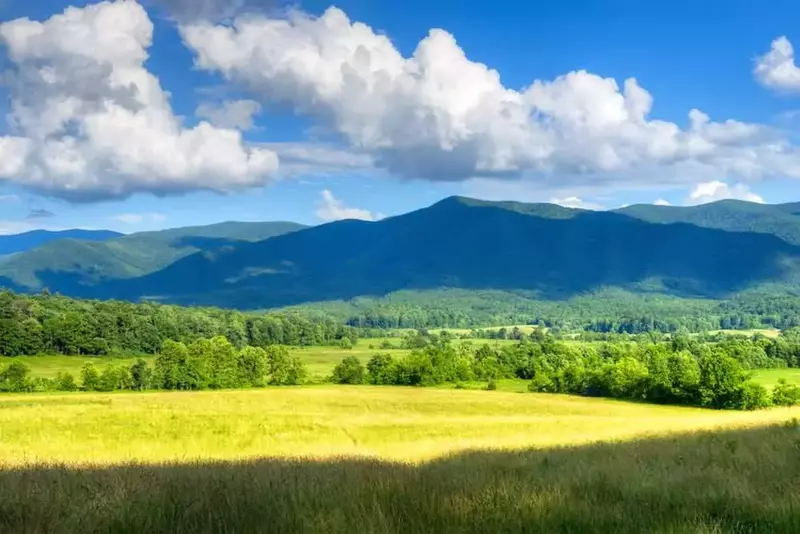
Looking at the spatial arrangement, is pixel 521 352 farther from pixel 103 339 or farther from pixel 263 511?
pixel 263 511

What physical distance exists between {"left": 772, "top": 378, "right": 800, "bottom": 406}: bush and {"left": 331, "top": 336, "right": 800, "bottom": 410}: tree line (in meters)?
0.11

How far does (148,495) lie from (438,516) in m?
2.97

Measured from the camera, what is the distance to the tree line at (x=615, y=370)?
85188 mm

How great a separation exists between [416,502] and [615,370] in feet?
331

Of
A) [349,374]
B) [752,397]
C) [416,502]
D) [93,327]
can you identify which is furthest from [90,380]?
[416,502]

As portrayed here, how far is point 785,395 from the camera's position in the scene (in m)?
88.4

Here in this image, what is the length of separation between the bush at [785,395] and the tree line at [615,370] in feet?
0.36

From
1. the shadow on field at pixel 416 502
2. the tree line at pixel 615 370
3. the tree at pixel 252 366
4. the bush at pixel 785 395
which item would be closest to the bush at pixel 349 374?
the tree line at pixel 615 370

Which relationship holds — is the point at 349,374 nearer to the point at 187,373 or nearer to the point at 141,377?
the point at 187,373

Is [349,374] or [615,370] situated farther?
[349,374]

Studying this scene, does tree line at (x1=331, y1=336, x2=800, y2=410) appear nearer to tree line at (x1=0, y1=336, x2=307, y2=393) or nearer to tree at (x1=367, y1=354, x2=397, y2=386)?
tree at (x1=367, y1=354, x2=397, y2=386)

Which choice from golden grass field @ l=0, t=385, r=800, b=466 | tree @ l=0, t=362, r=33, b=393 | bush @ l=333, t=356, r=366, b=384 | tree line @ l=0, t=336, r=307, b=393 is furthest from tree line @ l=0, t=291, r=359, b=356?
golden grass field @ l=0, t=385, r=800, b=466

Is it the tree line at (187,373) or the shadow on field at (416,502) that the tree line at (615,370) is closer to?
the tree line at (187,373)

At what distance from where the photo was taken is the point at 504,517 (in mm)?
5414
